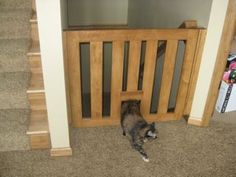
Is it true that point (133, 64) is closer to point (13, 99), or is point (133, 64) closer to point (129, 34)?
point (129, 34)

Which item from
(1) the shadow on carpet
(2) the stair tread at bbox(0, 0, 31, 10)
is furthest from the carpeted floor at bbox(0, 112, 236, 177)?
(2) the stair tread at bbox(0, 0, 31, 10)

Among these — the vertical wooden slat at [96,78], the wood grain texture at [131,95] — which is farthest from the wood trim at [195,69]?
the vertical wooden slat at [96,78]

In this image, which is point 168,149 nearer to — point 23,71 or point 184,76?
point 184,76

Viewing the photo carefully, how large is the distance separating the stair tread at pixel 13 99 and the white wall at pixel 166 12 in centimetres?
156

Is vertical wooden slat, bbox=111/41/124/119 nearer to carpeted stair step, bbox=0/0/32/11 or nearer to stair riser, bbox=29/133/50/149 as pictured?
stair riser, bbox=29/133/50/149

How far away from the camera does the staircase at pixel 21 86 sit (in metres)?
2.07

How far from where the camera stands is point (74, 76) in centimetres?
218

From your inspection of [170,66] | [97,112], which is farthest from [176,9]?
[97,112]

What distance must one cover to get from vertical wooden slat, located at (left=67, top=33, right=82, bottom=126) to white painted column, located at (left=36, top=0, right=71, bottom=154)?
356 millimetres

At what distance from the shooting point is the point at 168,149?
221 cm

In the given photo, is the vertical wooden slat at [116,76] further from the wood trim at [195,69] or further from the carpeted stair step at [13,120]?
the carpeted stair step at [13,120]

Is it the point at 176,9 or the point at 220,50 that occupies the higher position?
the point at 176,9

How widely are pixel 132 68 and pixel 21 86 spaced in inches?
36.5

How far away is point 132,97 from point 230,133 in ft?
3.17
